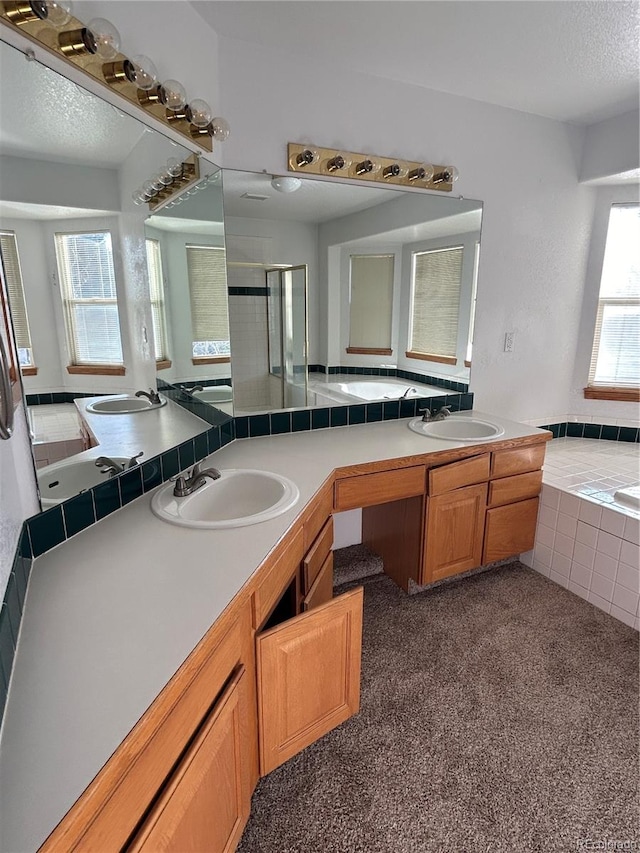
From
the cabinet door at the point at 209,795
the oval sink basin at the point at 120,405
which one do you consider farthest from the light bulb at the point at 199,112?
the cabinet door at the point at 209,795

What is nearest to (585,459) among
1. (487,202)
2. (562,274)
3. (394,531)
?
(562,274)

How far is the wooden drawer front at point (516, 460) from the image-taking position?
6.99 ft

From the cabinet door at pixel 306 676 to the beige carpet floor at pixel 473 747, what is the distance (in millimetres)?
181

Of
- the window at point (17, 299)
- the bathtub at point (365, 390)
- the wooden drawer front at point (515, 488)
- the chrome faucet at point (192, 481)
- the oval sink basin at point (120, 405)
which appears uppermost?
the window at point (17, 299)

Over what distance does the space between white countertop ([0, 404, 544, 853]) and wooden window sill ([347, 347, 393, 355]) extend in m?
1.01

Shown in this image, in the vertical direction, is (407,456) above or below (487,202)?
below

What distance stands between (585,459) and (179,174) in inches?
102

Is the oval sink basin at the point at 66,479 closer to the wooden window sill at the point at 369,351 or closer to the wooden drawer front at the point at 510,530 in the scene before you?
the wooden window sill at the point at 369,351

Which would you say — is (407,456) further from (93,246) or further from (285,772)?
(93,246)

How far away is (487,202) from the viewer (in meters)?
2.41

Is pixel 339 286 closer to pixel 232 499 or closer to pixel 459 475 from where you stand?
pixel 459 475

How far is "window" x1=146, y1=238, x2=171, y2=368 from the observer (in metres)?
1.48

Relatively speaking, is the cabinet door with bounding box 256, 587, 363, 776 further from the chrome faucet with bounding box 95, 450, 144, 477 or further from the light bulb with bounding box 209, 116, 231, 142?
the light bulb with bounding box 209, 116, 231, 142

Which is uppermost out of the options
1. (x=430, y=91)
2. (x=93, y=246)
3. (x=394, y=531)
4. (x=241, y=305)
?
(x=430, y=91)
